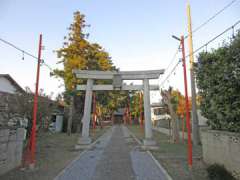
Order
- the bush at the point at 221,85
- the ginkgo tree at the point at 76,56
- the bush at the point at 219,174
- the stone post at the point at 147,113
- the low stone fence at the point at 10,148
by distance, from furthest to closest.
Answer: the ginkgo tree at the point at 76,56 → the stone post at the point at 147,113 → the low stone fence at the point at 10,148 → the bush at the point at 221,85 → the bush at the point at 219,174

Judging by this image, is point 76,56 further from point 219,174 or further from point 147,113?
point 219,174

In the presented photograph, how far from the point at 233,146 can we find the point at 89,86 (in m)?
10.9

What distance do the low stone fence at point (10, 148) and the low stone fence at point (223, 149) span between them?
6860mm

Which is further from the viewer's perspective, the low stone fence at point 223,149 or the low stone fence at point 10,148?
the low stone fence at point 10,148

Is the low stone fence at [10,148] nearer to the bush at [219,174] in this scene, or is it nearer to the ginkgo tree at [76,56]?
the bush at [219,174]

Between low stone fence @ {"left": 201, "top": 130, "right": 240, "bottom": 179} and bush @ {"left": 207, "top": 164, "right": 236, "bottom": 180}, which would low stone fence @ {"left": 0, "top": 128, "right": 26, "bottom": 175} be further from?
low stone fence @ {"left": 201, "top": 130, "right": 240, "bottom": 179}

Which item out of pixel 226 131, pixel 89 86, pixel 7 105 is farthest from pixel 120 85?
pixel 226 131

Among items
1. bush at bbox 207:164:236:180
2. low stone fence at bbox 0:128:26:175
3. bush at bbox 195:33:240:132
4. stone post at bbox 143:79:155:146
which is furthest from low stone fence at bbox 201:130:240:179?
low stone fence at bbox 0:128:26:175

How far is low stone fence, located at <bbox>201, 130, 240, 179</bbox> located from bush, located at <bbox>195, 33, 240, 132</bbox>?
325 millimetres

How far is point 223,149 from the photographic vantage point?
24.7 feet

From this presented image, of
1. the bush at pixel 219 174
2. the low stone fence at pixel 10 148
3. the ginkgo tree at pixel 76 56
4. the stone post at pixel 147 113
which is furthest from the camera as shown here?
the ginkgo tree at pixel 76 56

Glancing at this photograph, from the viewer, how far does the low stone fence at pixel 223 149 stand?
→ 661 cm

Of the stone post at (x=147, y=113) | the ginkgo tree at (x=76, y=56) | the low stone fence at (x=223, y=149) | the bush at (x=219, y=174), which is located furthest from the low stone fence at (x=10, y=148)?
the ginkgo tree at (x=76, y=56)

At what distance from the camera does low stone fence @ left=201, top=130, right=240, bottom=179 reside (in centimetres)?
661
